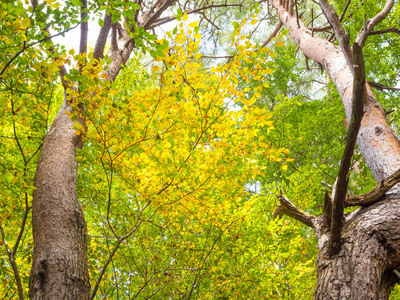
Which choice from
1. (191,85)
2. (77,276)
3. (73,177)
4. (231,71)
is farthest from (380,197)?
(73,177)

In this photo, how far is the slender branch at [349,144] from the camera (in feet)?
4.82

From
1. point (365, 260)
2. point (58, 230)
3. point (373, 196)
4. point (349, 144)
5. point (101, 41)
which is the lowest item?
point (365, 260)

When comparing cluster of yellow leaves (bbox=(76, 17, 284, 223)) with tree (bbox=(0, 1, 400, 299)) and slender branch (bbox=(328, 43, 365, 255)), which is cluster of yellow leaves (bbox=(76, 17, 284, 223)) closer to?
tree (bbox=(0, 1, 400, 299))

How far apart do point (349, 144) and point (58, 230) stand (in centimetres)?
193

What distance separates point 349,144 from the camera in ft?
5.17

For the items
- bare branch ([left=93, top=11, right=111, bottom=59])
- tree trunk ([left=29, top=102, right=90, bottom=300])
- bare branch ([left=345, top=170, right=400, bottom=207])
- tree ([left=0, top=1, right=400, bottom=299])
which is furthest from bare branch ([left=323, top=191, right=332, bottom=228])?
bare branch ([left=93, top=11, right=111, bottom=59])

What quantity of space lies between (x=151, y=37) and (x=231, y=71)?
75 centimetres

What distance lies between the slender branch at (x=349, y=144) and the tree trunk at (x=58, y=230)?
1640 mm

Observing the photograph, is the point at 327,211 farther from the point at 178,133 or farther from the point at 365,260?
the point at 178,133

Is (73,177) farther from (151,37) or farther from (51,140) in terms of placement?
(151,37)

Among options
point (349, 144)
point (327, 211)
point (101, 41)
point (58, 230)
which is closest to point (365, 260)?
point (327, 211)

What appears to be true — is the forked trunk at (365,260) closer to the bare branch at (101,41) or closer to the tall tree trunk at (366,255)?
the tall tree trunk at (366,255)

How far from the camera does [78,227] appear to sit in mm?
1979

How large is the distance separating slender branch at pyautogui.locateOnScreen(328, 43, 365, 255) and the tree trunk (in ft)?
5.38
